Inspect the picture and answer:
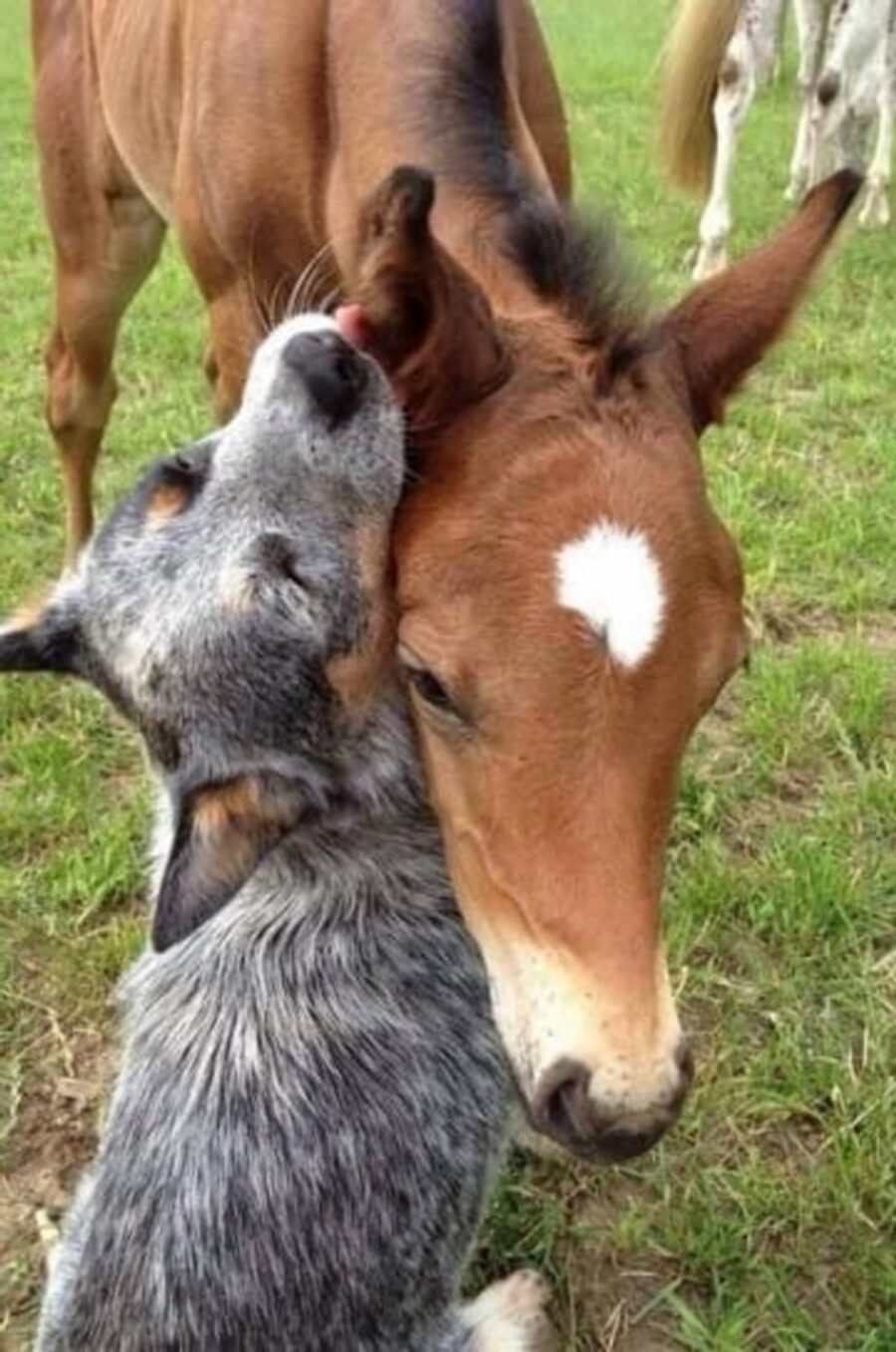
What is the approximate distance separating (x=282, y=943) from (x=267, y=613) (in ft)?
1.75

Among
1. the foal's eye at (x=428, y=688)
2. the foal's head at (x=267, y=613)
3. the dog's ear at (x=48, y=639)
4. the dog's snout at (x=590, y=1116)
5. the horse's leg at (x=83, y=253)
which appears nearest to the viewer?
the dog's snout at (x=590, y=1116)

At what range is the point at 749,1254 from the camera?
257 cm

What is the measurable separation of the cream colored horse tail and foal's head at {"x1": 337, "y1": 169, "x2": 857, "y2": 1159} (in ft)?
18.0

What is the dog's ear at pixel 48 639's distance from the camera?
2.28m

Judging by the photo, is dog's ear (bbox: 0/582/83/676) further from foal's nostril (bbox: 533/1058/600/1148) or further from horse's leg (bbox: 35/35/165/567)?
horse's leg (bbox: 35/35/165/567)

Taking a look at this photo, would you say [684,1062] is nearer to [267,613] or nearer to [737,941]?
[267,613]

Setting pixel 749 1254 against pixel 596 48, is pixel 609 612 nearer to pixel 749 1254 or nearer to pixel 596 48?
pixel 749 1254

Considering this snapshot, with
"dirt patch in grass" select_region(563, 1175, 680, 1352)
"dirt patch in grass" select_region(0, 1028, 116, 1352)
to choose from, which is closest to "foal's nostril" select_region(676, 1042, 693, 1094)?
"dirt patch in grass" select_region(563, 1175, 680, 1352)

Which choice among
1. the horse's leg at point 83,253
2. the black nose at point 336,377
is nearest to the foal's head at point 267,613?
the black nose at point 336,377

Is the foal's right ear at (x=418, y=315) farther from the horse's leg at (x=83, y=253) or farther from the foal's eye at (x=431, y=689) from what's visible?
the horse's leg at (x=83, y=253)

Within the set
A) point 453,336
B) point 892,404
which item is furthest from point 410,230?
point 892,404

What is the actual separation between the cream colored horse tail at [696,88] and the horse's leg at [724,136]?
0.16ft

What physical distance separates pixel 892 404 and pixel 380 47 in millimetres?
3226

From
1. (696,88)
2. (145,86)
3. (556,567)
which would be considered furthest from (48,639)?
(696,88)
